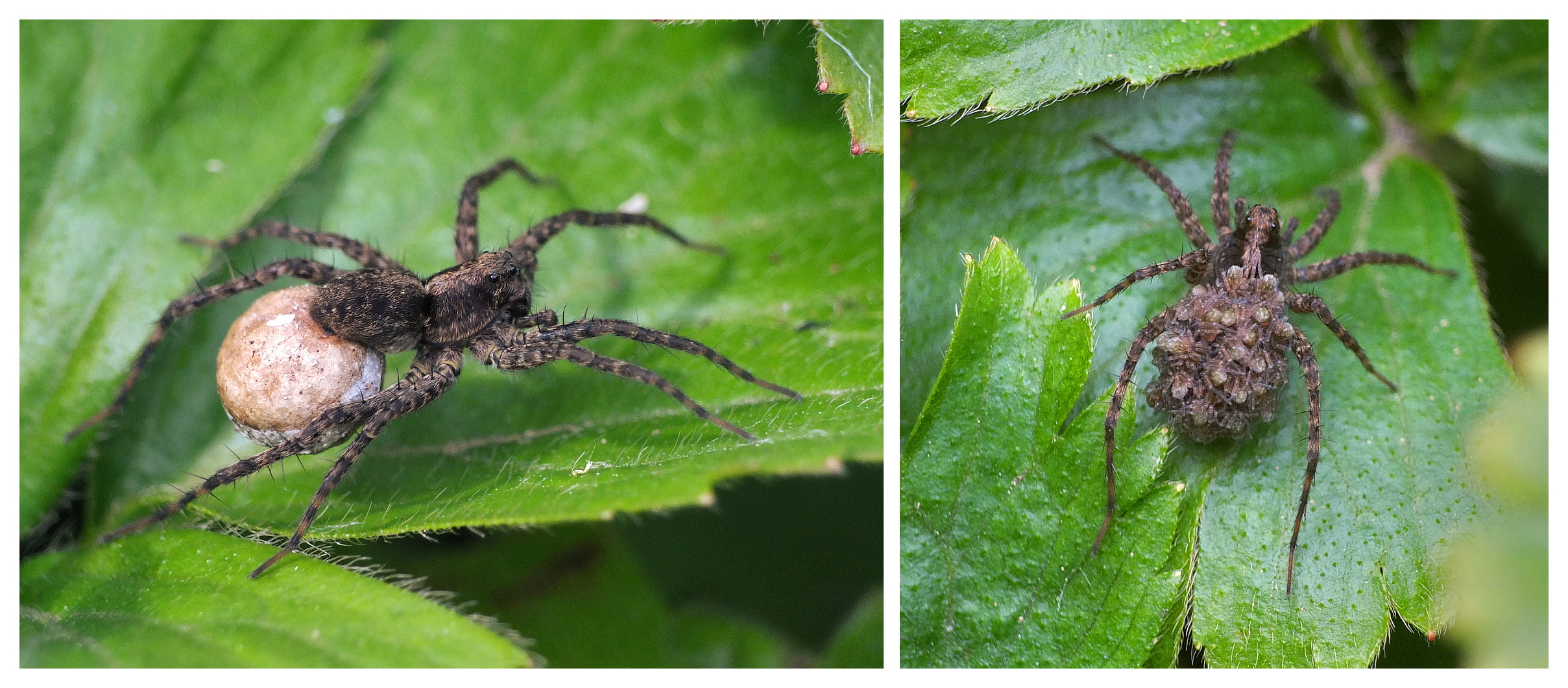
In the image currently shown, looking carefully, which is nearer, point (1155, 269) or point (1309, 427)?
point (1309, 427)

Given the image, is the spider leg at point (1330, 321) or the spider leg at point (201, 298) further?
the spider leg at point (201, 298)

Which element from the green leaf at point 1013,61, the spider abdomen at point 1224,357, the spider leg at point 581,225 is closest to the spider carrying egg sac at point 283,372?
the spider leg at point 581,225

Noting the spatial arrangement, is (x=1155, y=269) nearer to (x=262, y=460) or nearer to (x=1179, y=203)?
(x=1179, y=203)

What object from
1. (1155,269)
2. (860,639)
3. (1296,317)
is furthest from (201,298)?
(1296,317)

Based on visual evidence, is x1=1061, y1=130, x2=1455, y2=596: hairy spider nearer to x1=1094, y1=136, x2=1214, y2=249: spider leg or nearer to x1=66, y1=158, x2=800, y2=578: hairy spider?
x1=1094, y1=136, x2=1214, y2=249: spider leg

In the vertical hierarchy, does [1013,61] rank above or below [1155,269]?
above

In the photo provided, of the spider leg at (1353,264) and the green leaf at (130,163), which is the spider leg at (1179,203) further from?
the green leaf at (130,163)

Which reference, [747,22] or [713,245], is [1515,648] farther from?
[747,22]
